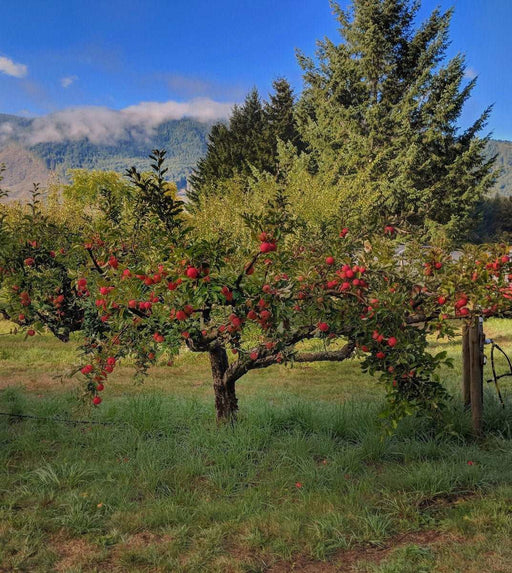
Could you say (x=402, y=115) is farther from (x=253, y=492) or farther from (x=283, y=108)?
(x=253, y=492)

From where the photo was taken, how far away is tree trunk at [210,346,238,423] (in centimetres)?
566

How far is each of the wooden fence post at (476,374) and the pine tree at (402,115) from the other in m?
21.4

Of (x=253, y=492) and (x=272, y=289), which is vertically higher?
(x=272, y=289)

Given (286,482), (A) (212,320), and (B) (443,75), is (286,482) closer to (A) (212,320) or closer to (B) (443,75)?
(A) (212,320)

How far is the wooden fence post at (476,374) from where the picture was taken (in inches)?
209

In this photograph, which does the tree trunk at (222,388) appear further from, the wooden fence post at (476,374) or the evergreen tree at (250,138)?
the evergreen tree at (250,138)

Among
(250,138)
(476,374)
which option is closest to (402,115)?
(250,138)

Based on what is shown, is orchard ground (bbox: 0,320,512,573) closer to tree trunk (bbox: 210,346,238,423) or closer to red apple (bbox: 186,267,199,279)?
tree trunk (bbox: 210,346,238,423)

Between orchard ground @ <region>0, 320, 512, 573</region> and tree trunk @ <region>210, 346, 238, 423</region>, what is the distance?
202mm

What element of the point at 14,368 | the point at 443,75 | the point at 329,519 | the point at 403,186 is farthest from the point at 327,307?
the point at 443,75

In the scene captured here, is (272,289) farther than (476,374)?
No

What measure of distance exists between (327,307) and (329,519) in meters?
1.75

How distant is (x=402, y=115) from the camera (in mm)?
26312

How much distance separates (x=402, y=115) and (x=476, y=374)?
2391 cm
